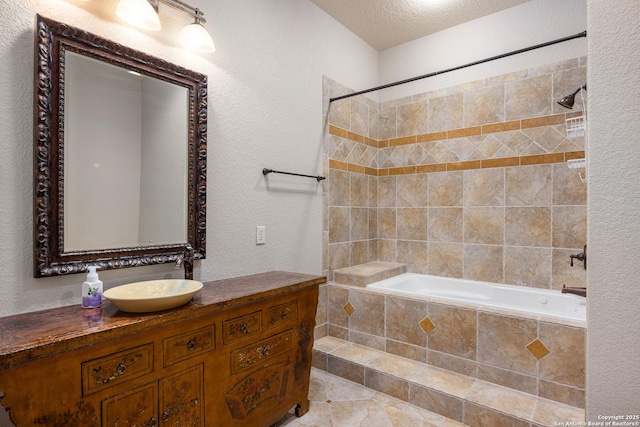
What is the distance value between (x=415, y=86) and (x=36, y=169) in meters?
3.04

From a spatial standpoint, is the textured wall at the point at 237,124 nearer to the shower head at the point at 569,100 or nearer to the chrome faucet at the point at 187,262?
the chrome faucet at the point at 187,262

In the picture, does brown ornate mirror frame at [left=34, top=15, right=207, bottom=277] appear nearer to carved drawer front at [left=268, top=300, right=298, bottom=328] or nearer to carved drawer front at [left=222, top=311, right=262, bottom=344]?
carved drawer front at [left=222, top=311, right=262, bottom=344]

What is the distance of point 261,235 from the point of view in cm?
229

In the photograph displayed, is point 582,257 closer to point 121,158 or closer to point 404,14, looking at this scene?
point 404,14

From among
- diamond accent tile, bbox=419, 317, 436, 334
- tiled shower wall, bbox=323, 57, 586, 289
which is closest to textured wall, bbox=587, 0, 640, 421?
diamond accent tile, bbox=419, 317, 436, 334

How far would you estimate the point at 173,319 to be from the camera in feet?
4.32

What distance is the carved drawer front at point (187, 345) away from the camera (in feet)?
4.39

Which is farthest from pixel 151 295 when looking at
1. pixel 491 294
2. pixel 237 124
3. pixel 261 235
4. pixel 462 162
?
pixel 462 162

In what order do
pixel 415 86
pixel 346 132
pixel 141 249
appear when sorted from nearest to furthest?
pixel 141 249 → pixel 346 132 → pixel 415 86

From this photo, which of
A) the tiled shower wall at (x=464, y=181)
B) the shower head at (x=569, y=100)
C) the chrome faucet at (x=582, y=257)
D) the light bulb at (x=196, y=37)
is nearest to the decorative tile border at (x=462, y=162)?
the tiled shower wall at (x=464, y=181)

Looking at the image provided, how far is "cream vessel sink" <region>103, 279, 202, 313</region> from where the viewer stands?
1259 millimetres

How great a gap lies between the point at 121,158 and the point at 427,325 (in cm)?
212

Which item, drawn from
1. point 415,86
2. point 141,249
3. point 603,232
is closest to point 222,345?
point 141,249

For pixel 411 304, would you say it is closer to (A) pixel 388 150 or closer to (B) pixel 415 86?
(A) pixel 388 150
